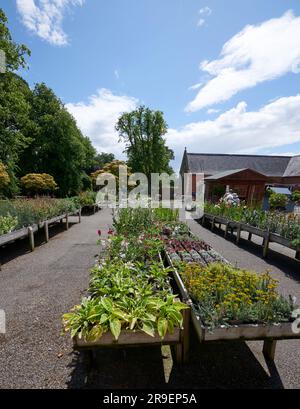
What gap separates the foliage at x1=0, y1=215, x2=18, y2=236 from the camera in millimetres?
5120

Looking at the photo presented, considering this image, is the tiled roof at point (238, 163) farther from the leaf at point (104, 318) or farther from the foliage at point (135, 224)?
the leaf at point (104, 318)

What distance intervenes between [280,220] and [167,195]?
2487 cm

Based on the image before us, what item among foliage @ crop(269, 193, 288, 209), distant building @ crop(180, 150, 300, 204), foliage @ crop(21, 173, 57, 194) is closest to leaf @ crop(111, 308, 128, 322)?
foliage @ crop(21, 173, 57, 194)

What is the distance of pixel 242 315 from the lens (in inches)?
73.8

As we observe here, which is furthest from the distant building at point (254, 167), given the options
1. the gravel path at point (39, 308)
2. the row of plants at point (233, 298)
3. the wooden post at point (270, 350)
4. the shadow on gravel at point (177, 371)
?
the shadow on gravel at point (177, 371)

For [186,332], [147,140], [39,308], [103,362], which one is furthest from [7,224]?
[147,140]

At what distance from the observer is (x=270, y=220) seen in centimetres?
570

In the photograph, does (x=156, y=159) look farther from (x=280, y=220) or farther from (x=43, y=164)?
(x=280, y=220)

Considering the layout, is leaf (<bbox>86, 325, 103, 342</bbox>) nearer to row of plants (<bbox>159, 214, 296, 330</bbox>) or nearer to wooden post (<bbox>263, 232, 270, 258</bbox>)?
row of plants (<bbox>159, 214, 296, 330</bbox>)

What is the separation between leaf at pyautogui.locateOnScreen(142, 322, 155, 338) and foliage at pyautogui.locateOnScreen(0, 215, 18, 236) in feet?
15.5

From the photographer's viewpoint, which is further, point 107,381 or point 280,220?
point 280,220

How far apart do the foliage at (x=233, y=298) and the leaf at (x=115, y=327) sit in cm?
76
